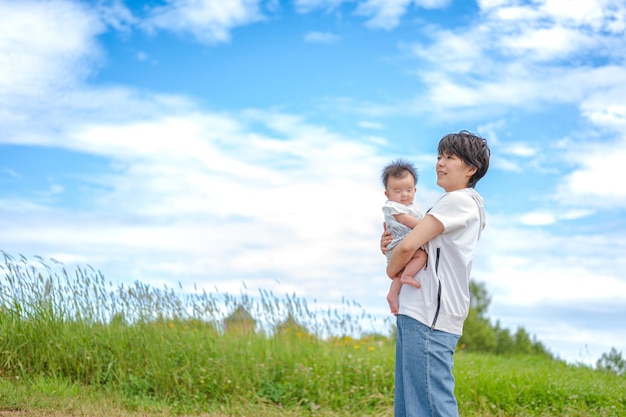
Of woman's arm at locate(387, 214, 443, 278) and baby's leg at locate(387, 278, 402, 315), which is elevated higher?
woman's arm at locate(387, 214, 443, 278)

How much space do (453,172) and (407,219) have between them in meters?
0.39

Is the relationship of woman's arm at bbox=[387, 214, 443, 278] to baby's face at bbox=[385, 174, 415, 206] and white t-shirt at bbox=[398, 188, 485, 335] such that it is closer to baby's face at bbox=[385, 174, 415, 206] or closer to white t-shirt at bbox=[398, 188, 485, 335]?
white t-shirt at bbox=[398, 188, 485, 335]

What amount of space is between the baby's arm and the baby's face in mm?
220

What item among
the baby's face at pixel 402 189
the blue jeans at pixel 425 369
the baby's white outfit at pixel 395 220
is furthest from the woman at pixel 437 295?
the baby's face at pixel 402 189

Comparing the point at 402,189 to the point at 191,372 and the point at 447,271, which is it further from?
the point at 191,372

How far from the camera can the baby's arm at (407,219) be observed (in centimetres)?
372

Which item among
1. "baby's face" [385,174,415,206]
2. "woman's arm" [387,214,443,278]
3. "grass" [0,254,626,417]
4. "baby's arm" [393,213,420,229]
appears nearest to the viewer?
"woman's arm" [387,214,443,278]

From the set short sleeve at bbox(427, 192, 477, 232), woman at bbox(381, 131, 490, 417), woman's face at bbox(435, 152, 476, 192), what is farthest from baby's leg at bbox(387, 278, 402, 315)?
woman's face at bbox(435, 152, 476, 192)

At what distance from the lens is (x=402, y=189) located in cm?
395

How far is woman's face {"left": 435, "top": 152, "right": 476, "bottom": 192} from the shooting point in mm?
3508

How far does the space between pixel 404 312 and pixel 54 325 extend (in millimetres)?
5575

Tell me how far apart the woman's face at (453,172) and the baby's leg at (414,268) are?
1.32 feet

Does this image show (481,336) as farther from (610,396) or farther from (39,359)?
(39,359)

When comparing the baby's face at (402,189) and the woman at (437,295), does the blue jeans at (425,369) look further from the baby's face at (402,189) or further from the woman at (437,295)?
the baby's face at (402,189)
